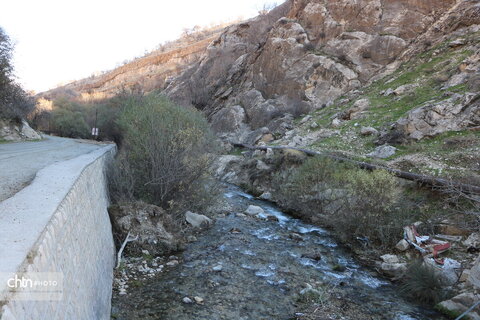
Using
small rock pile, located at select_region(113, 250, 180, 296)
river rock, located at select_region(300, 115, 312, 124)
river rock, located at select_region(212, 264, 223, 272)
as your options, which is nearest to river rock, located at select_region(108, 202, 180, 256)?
small rock pile, located at select_region(113, 250, 180, 296)

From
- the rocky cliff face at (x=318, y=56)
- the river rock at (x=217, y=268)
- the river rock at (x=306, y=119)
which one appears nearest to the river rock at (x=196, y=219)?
the river rock at (x=217, y=268)

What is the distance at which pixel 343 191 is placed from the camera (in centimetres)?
1264

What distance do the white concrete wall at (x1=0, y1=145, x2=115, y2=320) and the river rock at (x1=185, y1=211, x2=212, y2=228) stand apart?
5818 millimetres

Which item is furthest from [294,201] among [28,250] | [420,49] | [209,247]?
[420,49]

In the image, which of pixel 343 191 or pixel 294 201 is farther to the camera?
pixel 294 201

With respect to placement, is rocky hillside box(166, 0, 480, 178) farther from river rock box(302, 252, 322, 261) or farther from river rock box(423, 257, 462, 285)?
river rock box(302, 252, 322, 261)

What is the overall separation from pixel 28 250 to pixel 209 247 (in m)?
7.83

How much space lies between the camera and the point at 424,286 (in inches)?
289

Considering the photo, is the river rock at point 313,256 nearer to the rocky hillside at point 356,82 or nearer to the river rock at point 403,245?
the river rock at point 403,245

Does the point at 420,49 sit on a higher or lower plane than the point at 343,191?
higher

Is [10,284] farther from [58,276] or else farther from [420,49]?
[420,49]

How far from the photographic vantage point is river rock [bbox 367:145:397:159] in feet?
49.0

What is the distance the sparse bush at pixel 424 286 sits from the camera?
7180mm

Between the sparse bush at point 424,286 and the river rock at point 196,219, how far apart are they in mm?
6893
